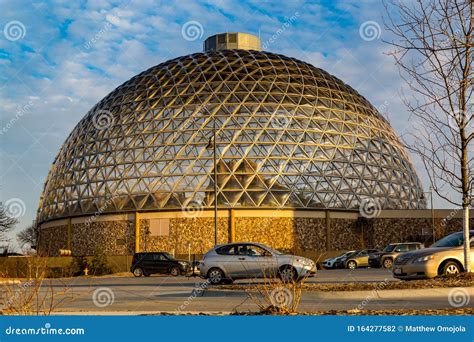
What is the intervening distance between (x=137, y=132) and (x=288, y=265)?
31594 mm

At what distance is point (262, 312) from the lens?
32.0ft

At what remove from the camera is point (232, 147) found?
46.3 metres

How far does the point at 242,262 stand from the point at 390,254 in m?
16.8

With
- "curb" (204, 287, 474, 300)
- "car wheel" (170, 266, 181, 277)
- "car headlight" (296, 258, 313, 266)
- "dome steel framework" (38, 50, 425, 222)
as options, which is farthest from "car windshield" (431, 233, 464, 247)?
"dome steel framework" (38, 50, 425, 222)

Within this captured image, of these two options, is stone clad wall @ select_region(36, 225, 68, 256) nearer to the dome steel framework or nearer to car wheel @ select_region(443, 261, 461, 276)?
the dome steel framework

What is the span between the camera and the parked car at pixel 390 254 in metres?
34.8

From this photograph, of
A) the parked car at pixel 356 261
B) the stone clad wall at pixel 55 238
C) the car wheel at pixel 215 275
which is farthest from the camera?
the stone clad wall at pixel 55 238

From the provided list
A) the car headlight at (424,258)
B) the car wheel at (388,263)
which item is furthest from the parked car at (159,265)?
the car headlight at (424,258)

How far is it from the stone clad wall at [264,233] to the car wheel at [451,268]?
26950 millimetres

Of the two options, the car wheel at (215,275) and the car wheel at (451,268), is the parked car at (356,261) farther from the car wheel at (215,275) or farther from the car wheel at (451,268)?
the car wheel at (451,268)

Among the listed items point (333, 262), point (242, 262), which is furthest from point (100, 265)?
point (242, 262)

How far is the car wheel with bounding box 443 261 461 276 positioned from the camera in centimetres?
1842

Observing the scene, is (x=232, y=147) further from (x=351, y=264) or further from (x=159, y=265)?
(x=159, y=265)

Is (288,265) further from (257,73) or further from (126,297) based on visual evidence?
(257,73)
